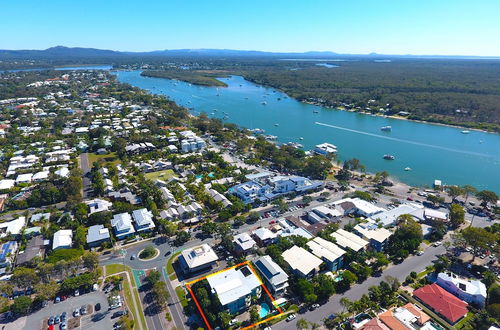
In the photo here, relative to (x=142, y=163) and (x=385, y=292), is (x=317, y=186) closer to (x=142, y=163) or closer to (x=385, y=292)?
(x=385, y=292)

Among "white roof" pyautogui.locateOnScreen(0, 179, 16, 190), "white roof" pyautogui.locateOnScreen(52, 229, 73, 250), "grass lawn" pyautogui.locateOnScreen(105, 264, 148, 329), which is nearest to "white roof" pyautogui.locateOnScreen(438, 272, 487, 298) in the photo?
"grass lawn" pyautogui.locateOnScreen(105, 264, 148, 329)

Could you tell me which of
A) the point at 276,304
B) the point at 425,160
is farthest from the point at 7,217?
the point at 425,160

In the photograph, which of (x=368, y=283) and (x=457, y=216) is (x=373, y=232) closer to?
(x=368, y=283)

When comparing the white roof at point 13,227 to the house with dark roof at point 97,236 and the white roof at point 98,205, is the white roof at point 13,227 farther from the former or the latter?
the house with dark roof at point 97,236

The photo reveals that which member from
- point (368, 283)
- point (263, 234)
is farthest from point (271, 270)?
point (368, 283)

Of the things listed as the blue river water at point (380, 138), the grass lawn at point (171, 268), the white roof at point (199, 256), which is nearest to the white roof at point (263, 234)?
the white roof at point (199, 256)

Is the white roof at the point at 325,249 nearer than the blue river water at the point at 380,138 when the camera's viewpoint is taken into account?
Yes
